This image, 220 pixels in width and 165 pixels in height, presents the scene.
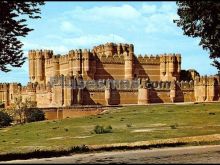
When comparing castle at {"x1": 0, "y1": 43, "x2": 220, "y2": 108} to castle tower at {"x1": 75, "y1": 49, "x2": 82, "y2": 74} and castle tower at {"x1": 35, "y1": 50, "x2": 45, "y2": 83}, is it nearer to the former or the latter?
castle tower at {"x1": 75, "y1": 49, "x2": 82, "y2": 74}

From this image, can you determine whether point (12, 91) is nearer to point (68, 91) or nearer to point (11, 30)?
point (68, 91)

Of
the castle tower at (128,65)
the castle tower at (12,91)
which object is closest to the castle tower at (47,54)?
the castle tower at (12,91)

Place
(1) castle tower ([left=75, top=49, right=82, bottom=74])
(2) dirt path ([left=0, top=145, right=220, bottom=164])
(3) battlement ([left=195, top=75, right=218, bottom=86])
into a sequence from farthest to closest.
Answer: (1) castle tower ([left=75, top=49, right=82, bottom=74]), (3) battlement ([left=195, top=75, right=218, bottom=86]), (2) dirt path ([left=0, top=145, right=220, bottom=164])

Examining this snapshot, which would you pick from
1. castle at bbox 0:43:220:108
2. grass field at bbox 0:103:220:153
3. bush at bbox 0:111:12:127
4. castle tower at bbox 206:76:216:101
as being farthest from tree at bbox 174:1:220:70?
castle tower at bbox 206:76:216:101

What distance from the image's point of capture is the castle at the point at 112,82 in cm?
7700

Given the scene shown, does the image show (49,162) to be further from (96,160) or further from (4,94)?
(4,94)

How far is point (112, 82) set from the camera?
78938mm

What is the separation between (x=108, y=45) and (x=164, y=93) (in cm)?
1861

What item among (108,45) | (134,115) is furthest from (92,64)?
(134,115)

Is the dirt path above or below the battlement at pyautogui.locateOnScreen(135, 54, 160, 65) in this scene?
below

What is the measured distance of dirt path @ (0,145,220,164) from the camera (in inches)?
674

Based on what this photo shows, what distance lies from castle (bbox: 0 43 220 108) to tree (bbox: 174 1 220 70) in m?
54.1

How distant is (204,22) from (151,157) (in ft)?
19.7

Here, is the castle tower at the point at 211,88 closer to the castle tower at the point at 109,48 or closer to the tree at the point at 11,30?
the castle tower at the point at 109,48
